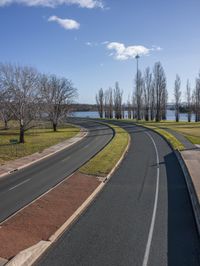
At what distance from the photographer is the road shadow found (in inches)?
398

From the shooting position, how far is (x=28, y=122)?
4241cm

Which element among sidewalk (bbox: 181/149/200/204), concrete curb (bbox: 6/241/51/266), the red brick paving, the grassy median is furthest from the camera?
the grassy median

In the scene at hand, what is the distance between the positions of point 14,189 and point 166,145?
2258 centimetres

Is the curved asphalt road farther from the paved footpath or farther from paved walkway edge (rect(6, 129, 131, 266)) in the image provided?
the paved footpath

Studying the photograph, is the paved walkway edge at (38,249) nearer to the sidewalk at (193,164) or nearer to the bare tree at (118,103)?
the sidewalk at (193,164)

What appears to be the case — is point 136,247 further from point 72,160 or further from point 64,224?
point 72,160

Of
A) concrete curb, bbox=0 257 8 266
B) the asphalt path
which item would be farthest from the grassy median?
concrete curb, bbox=0 257 8 266

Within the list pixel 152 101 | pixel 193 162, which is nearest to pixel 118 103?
pixel 152 101

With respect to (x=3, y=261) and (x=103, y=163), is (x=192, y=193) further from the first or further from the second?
(x=3, y=261)

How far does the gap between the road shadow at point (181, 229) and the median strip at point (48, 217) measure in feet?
13.2

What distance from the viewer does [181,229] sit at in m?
12.6

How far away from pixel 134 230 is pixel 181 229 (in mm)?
1848

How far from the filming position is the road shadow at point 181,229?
1010cm

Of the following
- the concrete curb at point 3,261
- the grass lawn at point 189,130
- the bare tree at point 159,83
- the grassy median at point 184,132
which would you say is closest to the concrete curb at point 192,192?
the concrete curb at point 3,261
